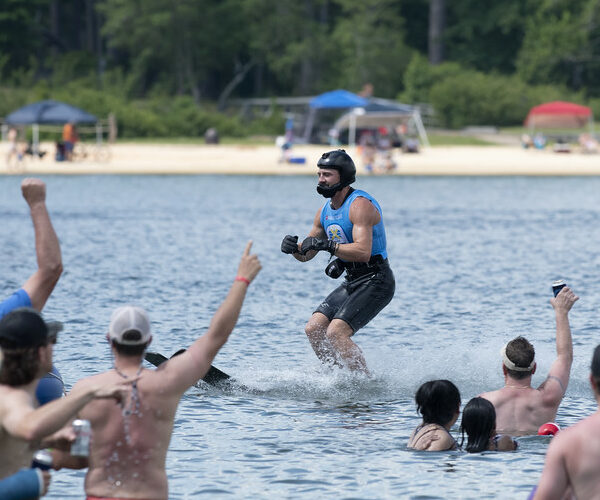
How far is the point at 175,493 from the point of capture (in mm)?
8461

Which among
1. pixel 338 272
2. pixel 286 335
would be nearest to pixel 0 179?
pixel 286 335

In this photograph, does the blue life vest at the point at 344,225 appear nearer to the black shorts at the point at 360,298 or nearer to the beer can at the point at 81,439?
the black shorts at the point at 360,298

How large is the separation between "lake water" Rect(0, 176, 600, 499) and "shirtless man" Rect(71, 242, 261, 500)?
267 cm

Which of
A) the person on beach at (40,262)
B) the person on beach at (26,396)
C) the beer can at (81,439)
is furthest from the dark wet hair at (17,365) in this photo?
the person on beach at (40,262)

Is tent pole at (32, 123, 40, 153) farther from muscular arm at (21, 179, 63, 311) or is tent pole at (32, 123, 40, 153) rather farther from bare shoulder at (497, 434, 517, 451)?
muscular arm at (21, 179, 63, 311)

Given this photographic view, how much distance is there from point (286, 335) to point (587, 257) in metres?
10.6

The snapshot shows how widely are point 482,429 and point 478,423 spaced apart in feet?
0.19

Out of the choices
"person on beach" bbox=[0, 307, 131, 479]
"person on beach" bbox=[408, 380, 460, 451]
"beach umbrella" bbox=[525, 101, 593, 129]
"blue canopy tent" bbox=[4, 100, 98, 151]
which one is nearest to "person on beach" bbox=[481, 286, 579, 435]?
"person on beach" bbox=[408, 380, 460, 451]

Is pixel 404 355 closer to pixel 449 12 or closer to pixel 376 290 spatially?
pixel 376 290

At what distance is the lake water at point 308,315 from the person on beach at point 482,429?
8 centimetres

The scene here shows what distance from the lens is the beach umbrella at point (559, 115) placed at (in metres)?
57.5

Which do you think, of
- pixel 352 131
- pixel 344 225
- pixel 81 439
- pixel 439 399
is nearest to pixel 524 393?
pixel 439 399

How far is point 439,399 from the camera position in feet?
27.9

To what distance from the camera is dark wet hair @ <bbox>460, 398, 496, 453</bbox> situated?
8712 millimetres
